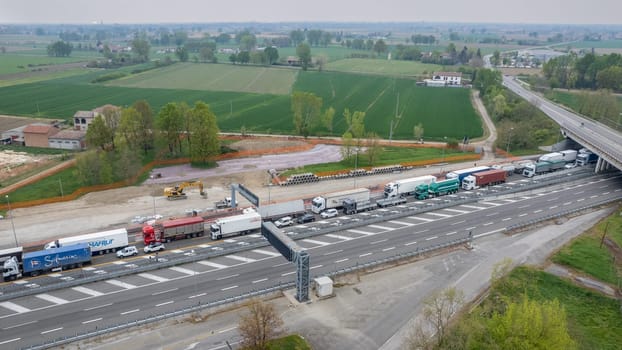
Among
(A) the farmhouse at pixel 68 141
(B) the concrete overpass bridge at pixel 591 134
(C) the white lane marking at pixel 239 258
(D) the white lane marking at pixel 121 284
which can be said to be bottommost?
(D) the white lane marking at pixel 121 284

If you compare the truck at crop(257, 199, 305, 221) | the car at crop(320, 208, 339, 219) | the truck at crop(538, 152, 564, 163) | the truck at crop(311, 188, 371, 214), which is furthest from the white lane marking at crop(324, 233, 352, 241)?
the truck at crop(538, 152, 564, 163)

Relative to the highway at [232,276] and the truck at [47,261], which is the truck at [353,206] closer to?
the highway at [232,276]

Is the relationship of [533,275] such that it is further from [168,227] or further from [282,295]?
[168,227]

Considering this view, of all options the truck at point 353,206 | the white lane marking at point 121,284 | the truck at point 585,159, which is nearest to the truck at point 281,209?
the truck at point 353,206

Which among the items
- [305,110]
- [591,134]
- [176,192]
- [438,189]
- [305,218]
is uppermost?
[305,110]

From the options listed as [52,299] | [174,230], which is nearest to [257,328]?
[52,299]

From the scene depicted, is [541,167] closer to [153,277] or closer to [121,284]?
[153,277]

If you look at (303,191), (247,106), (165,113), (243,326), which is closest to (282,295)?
(243,326)
